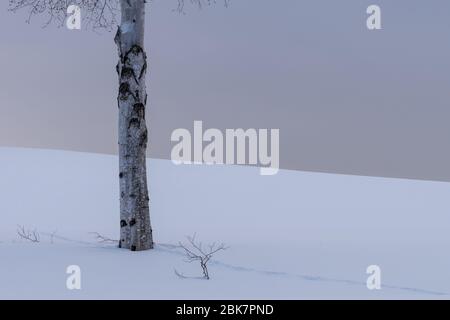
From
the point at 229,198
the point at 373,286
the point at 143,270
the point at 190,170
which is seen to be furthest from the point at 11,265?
the point at 190,170

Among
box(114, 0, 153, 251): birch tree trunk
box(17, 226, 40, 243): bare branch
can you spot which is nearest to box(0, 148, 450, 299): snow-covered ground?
box(17, 226, 40, 243): bare branch

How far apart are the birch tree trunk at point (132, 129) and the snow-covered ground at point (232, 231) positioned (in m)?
0.47

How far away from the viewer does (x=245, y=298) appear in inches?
252

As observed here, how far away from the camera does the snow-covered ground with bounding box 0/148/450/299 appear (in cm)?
703

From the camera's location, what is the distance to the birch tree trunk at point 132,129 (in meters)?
9.24

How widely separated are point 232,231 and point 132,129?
409 cm

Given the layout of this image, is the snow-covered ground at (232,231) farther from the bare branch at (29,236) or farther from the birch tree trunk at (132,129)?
the birch tree trunk at (132,129)

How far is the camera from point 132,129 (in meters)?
9.23

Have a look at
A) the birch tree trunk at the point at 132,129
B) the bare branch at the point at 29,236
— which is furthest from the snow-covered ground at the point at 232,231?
the birch tree trunk at the point at 132,129

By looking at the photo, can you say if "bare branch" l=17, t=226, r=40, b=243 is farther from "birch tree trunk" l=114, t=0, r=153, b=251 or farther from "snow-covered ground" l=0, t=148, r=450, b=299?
"birch tree trunk" l=114, t=0, r=153, b=251

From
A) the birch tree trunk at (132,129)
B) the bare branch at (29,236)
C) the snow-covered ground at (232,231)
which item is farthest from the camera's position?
the bare branch at (29,236)

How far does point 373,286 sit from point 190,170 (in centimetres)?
1799

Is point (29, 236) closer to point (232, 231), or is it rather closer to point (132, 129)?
point (232, 231)

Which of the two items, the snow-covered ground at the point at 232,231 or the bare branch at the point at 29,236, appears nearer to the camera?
the snow-covered ground at the point at 232,231
